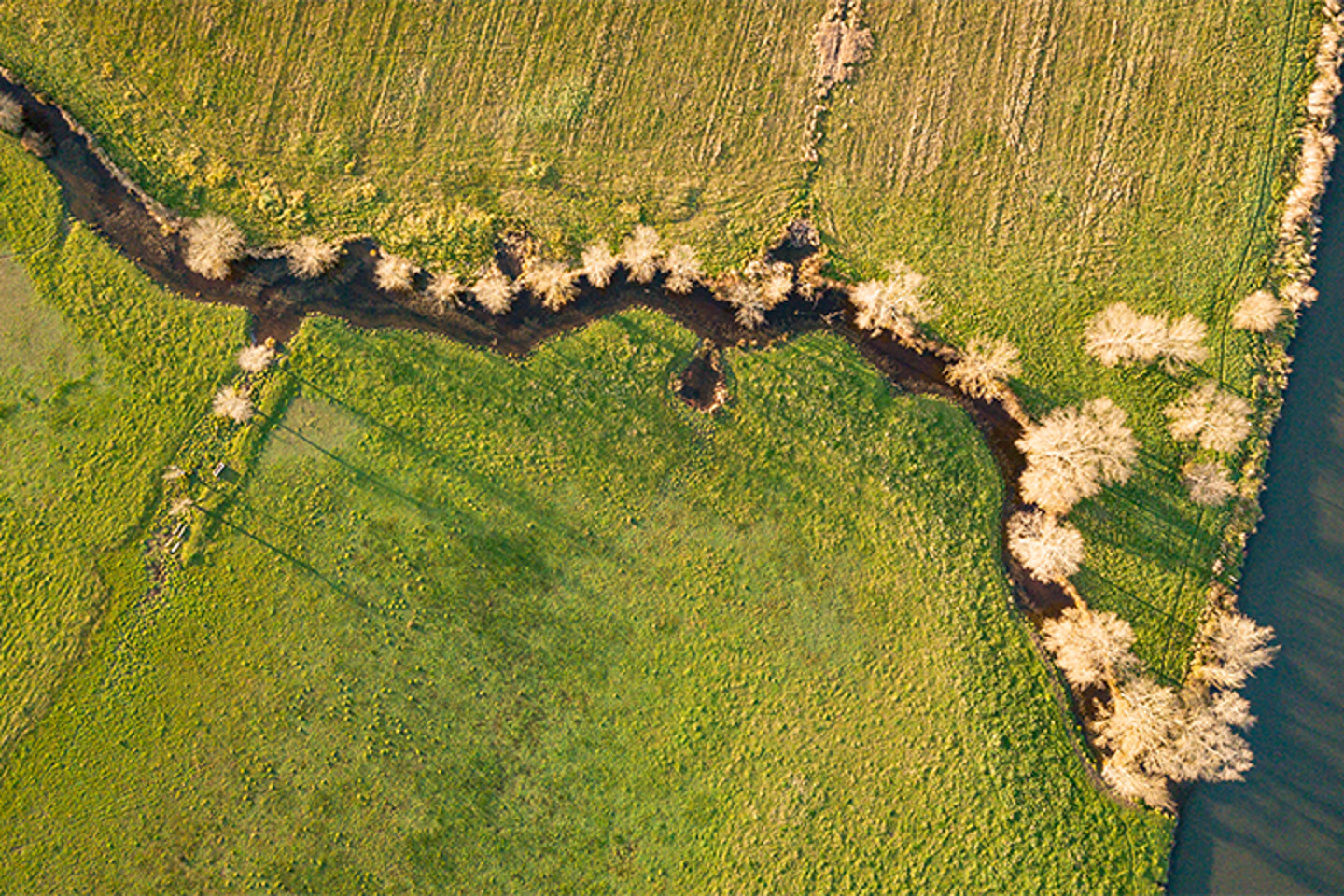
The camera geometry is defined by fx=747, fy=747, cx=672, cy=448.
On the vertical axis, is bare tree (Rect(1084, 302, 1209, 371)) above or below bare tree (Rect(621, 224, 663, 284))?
above

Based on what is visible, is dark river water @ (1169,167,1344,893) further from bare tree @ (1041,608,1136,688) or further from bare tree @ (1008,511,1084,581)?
bare tree @ (1008,511,1084,581)

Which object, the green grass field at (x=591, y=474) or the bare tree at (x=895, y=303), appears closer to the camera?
the green grass field at (x=591, y=474)

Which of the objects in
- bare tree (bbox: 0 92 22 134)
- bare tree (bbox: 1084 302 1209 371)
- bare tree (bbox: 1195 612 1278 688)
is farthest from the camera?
bare tree (bbox: 0 92 22 134)

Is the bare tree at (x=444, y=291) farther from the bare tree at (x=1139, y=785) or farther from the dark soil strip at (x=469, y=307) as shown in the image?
the bare tree at (x=1139, y=785)

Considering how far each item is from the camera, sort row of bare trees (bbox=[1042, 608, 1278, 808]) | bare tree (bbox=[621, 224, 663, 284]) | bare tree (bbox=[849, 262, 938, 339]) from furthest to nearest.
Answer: bare tree (bbox=[621, 224, 663, 284]) < bare tree (bbox=[849, 262, 938, 339]) < row of bare trees (bbox=[1042, 608, 1278, 808])

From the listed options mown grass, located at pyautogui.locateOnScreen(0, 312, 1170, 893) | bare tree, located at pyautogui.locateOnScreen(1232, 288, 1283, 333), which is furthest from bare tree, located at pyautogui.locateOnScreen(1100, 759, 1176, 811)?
bare tree, located at pyautogui.locateOnScreen(1232, 288, 1283, 333)

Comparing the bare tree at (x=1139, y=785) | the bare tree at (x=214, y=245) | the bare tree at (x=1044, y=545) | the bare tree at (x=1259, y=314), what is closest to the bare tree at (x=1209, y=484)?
the bare tree at (x=1044, y=545)

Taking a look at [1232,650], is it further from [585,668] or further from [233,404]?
[233,404]
